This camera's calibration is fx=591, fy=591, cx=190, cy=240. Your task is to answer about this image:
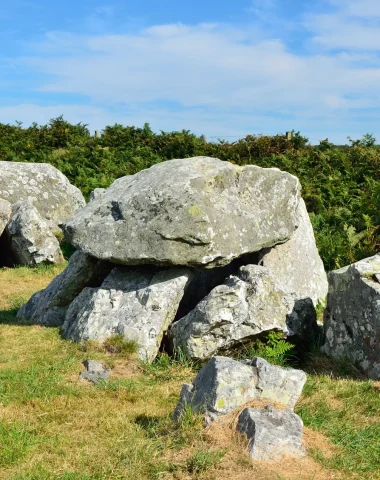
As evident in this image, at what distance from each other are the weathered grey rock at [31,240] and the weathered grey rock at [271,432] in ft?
36.2

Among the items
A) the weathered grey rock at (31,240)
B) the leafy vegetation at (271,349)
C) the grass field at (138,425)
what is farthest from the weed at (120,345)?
the weathered grey rock at (31,240)

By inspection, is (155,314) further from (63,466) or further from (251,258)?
(63,466)

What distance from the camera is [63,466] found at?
560 cm

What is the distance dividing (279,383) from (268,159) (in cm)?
1532

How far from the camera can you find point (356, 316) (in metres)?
8.74

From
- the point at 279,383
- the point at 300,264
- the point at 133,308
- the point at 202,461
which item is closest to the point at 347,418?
the point at 279,383

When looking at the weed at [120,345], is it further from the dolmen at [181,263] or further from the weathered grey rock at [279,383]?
the weathered grey rock at [279,383]

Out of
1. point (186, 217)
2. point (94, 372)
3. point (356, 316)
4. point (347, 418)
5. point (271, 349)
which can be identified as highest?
point (186, 217)

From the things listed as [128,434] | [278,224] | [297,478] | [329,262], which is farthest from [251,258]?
[297,478]

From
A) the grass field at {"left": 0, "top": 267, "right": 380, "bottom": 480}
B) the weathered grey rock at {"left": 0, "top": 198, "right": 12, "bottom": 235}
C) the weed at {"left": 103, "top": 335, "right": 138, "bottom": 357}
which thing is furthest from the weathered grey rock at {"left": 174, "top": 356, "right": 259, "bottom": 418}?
the weathered grey rock at {"left": 0, "top": 198, "right": 12, "bottom": 235}

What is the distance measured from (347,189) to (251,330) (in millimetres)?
9760

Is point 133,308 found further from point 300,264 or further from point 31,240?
point 31,240

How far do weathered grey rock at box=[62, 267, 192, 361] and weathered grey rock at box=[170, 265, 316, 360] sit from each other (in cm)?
36

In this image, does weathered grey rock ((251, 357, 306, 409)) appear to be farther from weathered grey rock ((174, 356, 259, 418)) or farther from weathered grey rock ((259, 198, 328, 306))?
weathered grey rock ((259, 198, 328, 306))
